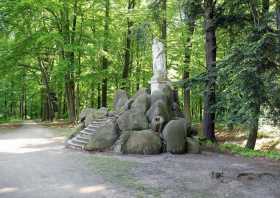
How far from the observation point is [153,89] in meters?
12.4

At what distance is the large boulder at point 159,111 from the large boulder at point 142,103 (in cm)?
25

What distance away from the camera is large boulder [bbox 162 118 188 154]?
980 cm

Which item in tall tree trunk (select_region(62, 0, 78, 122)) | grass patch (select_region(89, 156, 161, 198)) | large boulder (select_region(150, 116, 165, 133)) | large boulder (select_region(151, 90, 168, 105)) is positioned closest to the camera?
grass patch (select_region(89, 156, 161, 198))

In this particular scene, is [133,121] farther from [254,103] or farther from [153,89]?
[254,103]

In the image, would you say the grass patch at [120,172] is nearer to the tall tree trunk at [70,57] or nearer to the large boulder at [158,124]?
the large boulder at [158,124]

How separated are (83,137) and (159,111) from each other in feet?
9.63

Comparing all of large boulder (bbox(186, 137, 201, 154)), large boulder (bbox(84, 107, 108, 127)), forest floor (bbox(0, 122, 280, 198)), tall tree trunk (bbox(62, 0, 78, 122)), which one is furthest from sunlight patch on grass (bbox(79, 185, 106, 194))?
tall tree trunk (bbox(62, 0, 78, 122))

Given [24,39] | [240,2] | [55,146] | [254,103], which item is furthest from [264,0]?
[24,39]

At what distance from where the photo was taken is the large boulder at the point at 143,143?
9.80 metres

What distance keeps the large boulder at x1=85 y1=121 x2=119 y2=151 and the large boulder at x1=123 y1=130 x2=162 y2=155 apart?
75 centimetres

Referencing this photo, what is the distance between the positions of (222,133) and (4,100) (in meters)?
24.3

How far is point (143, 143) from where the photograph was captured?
9.88 meters

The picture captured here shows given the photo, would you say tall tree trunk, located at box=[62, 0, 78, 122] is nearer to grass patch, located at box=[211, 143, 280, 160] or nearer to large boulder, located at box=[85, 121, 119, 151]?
large boulder, located at box=[85, 121, 119, 151]

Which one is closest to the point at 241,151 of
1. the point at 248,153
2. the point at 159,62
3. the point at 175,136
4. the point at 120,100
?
the point at 248,153
